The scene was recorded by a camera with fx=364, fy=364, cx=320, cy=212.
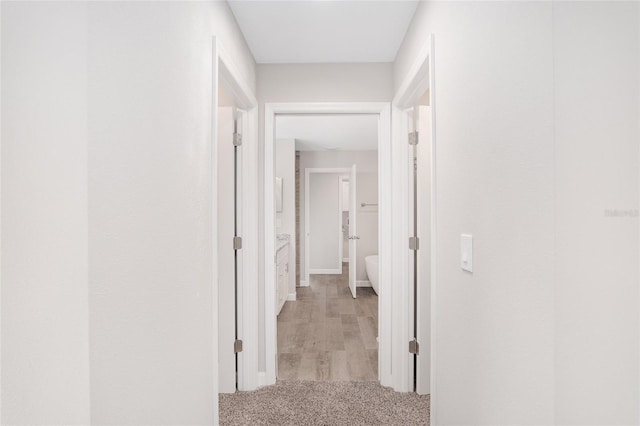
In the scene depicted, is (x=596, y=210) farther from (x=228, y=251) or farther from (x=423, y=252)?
(x=228, y=251)

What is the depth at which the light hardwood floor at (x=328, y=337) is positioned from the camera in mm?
2934

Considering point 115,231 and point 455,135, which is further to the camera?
point 455,135

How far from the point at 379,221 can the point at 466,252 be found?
4.49 ft

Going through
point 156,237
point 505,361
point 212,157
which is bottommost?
point 505,361

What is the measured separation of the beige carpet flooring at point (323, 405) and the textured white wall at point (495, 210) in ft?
2.59

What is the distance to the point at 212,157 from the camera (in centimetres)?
167

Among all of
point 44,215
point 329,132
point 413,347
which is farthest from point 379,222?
point 329,132

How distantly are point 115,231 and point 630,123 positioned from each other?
1.13m

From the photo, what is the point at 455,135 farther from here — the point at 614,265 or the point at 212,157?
the point at 212,157

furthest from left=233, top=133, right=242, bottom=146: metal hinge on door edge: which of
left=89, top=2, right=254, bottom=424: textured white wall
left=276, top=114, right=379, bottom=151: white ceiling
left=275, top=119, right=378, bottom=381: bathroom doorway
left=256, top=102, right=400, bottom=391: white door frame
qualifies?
left=276, top=114, right=379, bottom=151: white ceiling

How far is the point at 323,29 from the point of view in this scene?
7.38 ft

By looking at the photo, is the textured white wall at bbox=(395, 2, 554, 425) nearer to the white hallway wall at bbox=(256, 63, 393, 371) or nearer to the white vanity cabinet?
the white hallway wall at bbox=(256, 63, 393, 371)

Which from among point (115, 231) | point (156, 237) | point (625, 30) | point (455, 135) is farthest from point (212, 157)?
point (625, 30)

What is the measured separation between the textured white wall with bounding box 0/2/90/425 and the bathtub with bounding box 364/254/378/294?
5.26 meters
